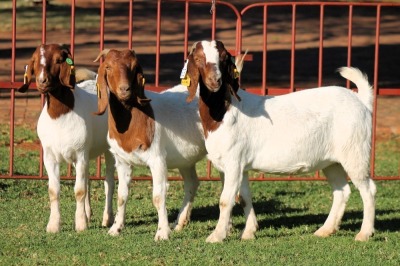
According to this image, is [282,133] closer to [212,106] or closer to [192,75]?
[212,106]

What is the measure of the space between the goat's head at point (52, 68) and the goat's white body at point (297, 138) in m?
1.48

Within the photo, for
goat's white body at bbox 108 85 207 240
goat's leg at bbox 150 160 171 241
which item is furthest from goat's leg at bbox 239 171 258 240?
goat's leg at bbox 150 160 171 241

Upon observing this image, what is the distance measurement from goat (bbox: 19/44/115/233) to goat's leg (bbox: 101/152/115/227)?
0.40 m

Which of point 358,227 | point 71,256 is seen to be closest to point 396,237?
point 358,227

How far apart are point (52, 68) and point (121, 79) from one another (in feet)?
2.80

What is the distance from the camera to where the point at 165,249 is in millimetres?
10680

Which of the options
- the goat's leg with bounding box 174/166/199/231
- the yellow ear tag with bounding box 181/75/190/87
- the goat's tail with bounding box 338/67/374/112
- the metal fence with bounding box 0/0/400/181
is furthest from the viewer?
the metal fence with bounding box 0/0/400/181

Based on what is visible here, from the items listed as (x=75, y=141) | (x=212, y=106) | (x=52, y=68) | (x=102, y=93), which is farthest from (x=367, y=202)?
(x=52, y=68)

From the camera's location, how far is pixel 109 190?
12.8 meters

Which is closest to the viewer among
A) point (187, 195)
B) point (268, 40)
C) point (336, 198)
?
point (336, 198)

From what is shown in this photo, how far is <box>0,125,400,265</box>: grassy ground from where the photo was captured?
410 inches

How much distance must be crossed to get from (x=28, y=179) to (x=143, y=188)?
1.41 metres

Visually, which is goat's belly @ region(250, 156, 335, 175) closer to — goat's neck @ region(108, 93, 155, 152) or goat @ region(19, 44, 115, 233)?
goat's neck @ region(108, 93, 155, 152)

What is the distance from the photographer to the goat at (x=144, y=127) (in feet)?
36.7
